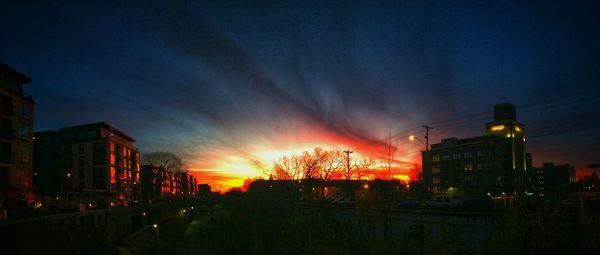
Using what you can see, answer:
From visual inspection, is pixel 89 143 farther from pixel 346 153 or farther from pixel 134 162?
pixel 346 153

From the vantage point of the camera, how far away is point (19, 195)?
5766 cm

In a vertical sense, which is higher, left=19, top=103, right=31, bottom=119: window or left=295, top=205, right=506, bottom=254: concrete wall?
left=19, top=103, right=31, bottom=119: window

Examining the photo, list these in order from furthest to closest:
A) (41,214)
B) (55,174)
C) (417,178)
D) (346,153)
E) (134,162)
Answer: (417,178) < (134,162) < (55,174) < (346,153) < (41,214)

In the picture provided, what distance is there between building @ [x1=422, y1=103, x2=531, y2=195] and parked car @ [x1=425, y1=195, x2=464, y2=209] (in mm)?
54232

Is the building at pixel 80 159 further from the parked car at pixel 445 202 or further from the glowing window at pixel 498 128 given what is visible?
the glowing window at pixel 498 128

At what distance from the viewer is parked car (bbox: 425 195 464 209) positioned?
48834 millimetres

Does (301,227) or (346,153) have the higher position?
(346,153)

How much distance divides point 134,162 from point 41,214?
280 ft

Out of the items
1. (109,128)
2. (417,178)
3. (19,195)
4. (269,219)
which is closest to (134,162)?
(109,128)

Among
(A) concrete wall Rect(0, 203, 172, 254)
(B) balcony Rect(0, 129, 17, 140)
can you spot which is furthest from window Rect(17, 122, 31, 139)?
(A) concrete wall Rect(0, 203, 172, 254)

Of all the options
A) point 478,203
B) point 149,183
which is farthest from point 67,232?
point 149,183

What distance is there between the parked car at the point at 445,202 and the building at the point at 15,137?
53.9 meters

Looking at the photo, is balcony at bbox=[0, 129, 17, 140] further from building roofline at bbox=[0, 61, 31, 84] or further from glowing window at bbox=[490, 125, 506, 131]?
glowing window at bbox=[490, 125, 506, 131]

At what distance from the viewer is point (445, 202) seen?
165ft
